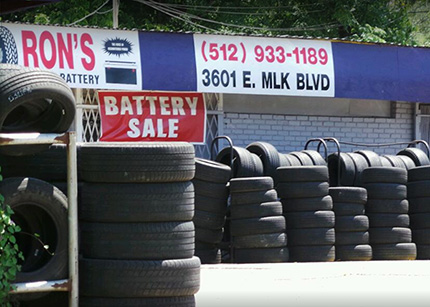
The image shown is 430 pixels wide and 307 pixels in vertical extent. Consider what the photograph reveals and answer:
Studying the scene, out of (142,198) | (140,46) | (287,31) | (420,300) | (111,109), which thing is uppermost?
(287,31)

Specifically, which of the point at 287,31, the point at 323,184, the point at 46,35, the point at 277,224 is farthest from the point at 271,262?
the point at 287,31

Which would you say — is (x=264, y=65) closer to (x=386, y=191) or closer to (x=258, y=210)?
(x=386, y=191)

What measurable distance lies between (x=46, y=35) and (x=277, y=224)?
209 inches

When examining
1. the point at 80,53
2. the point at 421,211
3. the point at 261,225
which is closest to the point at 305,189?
the point at 261,225

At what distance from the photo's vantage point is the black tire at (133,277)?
710 centimetres

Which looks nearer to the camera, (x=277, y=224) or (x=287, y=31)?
(x=277, y=224)

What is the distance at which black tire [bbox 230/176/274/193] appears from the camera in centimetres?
1305

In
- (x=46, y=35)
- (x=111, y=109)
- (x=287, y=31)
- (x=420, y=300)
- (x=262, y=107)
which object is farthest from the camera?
(x=287, y=31)

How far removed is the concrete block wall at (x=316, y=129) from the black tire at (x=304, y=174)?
14.7 ft

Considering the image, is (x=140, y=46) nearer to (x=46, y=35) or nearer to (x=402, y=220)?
(x=46, y=35)

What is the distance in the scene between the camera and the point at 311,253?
13320mm

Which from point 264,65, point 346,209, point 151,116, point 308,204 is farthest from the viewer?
point 264,65

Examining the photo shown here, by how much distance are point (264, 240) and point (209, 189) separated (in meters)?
1.04

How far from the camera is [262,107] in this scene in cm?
1859
